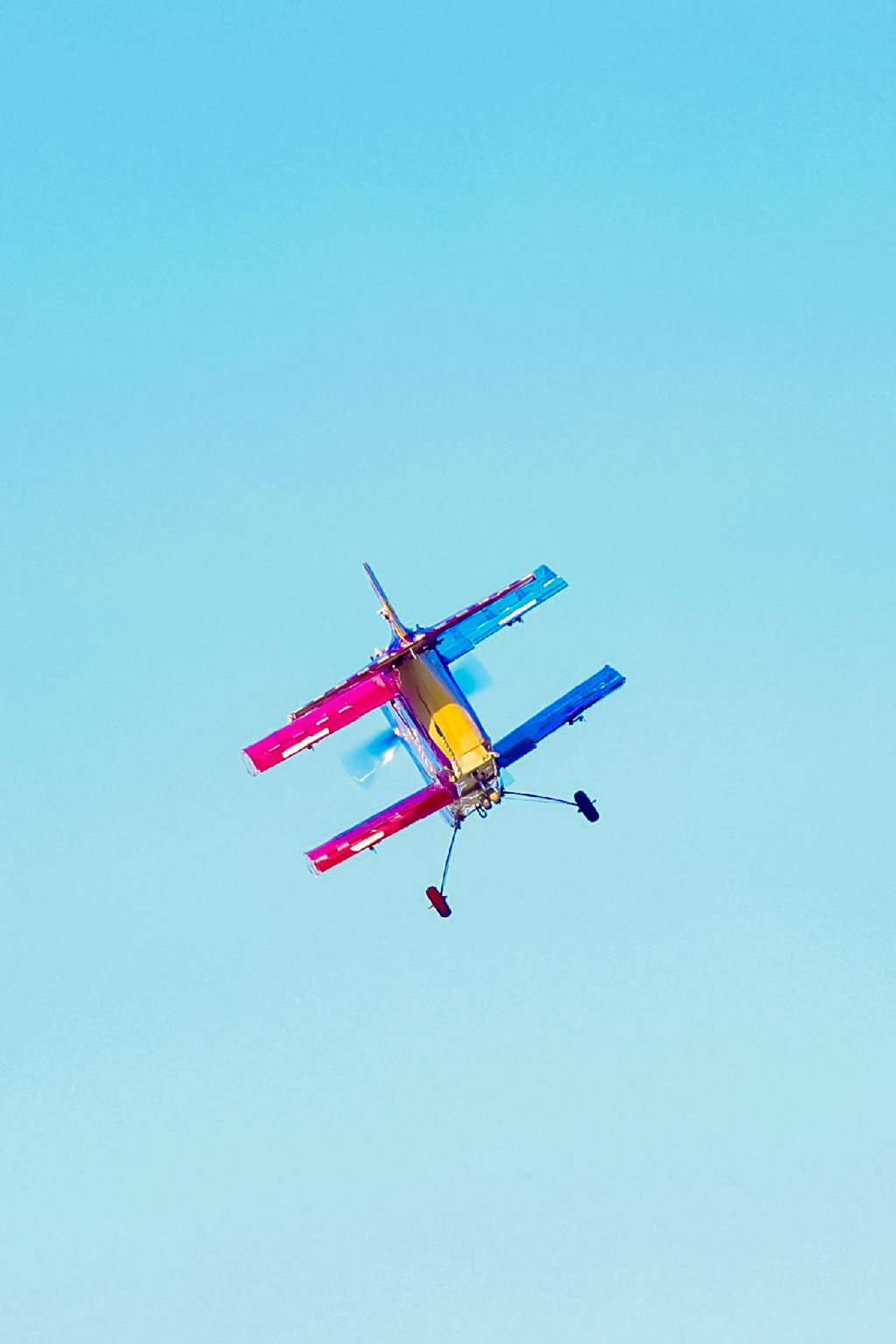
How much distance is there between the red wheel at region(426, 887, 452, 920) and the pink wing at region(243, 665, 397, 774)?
23.5ft

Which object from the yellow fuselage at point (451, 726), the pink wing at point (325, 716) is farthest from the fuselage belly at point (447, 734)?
the pink wing at point (325, 716)

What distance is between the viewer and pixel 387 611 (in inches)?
2601

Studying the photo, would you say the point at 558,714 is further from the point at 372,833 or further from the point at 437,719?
the point at 372,833

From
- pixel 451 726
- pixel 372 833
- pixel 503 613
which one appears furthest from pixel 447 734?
pixel 503 613

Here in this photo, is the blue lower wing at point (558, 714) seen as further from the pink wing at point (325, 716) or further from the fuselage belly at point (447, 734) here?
the pink wing at point (325, 716)

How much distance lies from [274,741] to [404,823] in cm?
587

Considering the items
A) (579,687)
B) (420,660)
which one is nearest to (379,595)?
(420,660)

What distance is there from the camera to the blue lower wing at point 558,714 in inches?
2383

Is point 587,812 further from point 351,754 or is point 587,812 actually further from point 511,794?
point 351,754

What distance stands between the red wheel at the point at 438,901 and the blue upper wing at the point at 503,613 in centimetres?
911

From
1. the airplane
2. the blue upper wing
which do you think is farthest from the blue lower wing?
the blue upper wing

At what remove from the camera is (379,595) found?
66562 millimetres

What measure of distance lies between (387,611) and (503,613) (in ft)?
15.4

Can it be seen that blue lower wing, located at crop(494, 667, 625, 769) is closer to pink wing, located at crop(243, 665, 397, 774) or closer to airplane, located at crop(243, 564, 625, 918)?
airplane, located at crop(243, 564, 625, 918)
